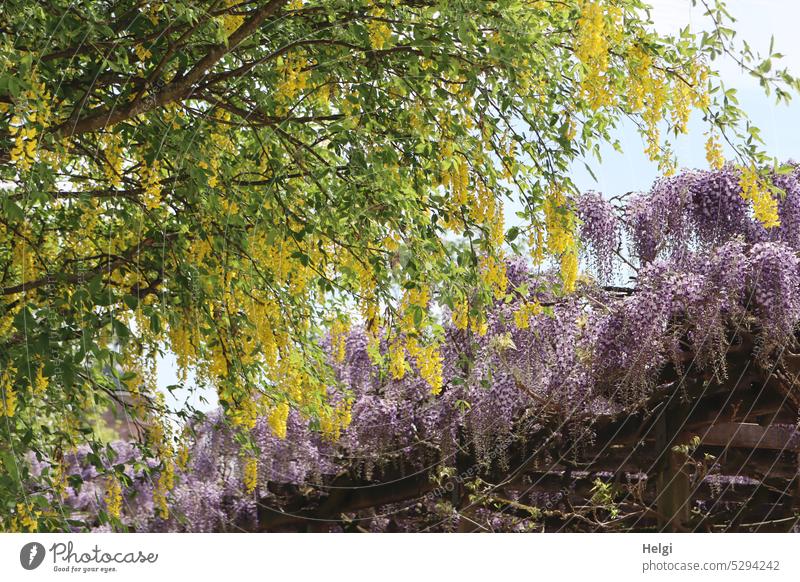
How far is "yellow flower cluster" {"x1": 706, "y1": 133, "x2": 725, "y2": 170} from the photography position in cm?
Answer: 245

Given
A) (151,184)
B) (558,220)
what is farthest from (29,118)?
(558,220)

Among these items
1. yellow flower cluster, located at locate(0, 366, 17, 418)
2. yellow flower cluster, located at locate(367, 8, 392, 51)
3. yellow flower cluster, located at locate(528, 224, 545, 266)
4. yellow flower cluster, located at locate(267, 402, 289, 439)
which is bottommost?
yellow flower cluster, located at locate(267, 402, 289, 439)

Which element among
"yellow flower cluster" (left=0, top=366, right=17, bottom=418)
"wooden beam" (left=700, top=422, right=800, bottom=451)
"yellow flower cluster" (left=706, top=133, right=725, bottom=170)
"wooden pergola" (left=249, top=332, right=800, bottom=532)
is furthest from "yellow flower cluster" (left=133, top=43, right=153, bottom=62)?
"wooden beam" (left=700, top=422, right=800, bottom=451)

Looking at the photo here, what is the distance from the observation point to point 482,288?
8.41 feet

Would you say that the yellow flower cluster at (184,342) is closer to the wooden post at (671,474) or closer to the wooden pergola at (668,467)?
the wooden pergola at (668,467)

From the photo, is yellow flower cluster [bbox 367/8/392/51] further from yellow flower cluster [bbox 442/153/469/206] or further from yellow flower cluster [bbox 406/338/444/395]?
yellow flower cluster [bbox 406/338/444/395]

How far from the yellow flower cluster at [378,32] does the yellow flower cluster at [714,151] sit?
84cm

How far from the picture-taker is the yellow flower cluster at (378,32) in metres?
Result: 2.23

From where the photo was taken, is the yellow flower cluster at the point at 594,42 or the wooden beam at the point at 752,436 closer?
the yellow flower cluster at the point at 594,42

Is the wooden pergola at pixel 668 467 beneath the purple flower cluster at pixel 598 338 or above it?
beneath

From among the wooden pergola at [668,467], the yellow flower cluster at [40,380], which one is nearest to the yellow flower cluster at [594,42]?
the yellow flower cluster at [40,380]

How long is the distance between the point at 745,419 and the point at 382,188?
2.63 m

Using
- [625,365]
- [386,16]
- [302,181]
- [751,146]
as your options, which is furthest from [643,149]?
[625,365]

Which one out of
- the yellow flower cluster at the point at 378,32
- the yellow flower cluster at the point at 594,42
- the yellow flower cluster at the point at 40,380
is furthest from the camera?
the yellow flower cluster at the point at 40,380
